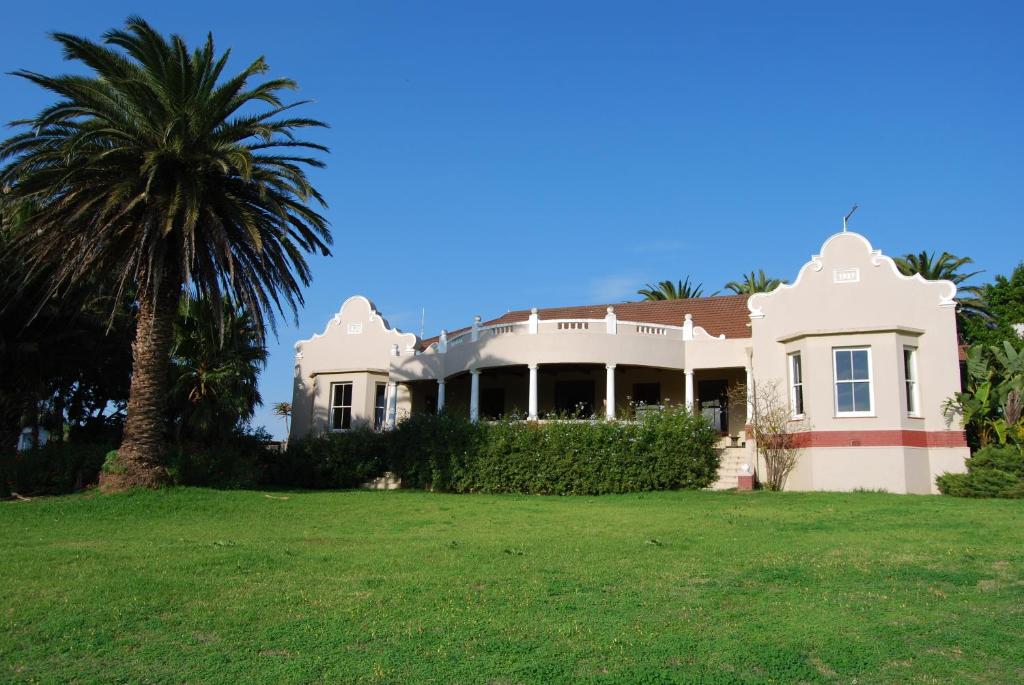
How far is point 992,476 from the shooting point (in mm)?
19812

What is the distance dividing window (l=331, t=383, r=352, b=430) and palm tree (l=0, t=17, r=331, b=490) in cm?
1092

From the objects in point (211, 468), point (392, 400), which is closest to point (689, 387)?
point (392, 400)

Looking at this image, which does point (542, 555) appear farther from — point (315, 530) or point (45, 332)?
point (45, 332)

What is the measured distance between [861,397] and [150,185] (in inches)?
699

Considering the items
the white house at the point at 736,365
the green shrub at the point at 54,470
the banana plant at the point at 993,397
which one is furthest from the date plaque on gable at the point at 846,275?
the green shrub at the point at 54,470

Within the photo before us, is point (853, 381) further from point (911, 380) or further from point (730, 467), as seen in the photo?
point (730, 467)

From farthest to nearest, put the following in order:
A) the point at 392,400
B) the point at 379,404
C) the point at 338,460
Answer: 1. the point at 379,404
2. the point at 392,400
3. the point at 338,460

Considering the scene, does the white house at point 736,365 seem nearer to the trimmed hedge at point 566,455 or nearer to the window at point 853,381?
the window at point 853,381

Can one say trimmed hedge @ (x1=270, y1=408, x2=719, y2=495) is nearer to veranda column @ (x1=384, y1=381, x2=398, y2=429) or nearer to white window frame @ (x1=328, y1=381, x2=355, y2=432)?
veranda column @ (x1=384, y1=381, x2=398, y2=429)

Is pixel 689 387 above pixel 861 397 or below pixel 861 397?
above

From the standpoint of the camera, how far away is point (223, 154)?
63.7 feet

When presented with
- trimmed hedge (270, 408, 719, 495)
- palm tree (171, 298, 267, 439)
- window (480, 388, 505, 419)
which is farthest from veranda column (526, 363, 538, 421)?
palm tree (171, 298, 267, 439)

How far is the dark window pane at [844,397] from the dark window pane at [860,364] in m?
0.34

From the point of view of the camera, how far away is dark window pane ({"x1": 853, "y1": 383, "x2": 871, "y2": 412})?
868 inches
